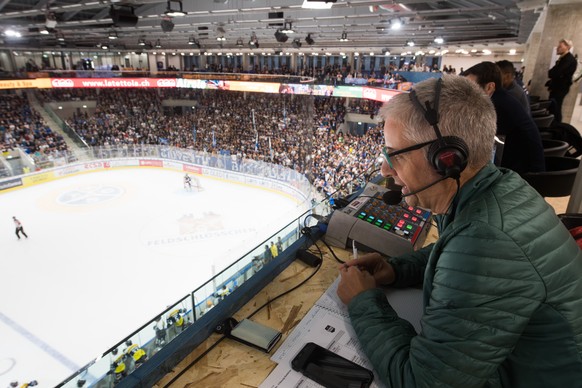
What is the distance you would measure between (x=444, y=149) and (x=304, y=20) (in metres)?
15.4

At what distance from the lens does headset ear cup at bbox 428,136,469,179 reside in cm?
111

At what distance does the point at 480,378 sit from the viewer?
1.03m

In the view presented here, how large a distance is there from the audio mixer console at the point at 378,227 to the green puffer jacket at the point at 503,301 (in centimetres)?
121

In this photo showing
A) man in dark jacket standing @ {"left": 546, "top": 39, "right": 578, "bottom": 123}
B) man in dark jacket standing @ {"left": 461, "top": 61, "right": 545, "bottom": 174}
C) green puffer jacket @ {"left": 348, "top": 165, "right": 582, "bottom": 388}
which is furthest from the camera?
man in dark jacket standing @ {"left": 546, "top": 39, "right": 578, "bottom": 123}

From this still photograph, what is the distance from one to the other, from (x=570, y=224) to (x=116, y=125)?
3127cm

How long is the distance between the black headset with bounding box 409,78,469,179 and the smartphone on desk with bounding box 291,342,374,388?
2.66ft

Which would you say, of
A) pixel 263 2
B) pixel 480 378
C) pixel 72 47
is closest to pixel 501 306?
pixel 480 378

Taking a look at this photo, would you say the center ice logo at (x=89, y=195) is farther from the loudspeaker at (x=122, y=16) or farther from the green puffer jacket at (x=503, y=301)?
the green puffer jacket at (x=503, y=301)

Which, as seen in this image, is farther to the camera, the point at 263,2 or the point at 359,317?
the point at 263,2

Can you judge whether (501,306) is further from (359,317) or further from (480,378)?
(359,317)

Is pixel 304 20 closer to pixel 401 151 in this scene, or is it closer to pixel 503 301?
pixel 401 151

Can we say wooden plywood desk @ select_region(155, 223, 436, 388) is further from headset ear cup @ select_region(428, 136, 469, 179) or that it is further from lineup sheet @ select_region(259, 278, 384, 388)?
headset ear cup @ select_region(428, 136, 469, 179)

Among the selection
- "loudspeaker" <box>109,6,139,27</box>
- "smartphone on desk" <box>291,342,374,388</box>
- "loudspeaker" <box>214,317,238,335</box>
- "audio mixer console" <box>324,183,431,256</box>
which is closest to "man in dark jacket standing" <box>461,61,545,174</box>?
"audio mixer console" <box>324,183,431,256</box>

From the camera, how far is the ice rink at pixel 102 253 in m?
7.60
